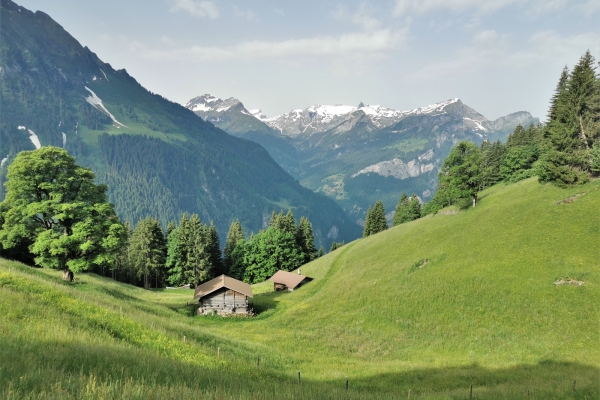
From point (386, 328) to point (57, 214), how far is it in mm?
32711

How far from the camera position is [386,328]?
31.5 m

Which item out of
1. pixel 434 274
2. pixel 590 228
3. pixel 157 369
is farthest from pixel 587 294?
pixel 157 369

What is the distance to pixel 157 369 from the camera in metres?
9.02

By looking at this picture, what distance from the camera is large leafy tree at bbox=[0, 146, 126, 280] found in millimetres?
26359

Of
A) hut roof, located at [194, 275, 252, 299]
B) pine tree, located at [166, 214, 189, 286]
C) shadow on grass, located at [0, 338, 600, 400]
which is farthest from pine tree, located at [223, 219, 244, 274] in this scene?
shadow on grass, located at [0, 338, 600, 400]

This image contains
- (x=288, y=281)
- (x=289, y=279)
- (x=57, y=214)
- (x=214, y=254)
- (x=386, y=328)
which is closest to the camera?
(x=57, y=214)

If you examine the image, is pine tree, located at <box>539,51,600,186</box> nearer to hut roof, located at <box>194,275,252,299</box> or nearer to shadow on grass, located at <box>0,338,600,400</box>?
shadow on grass, located at <box>0,338,600,400</box>

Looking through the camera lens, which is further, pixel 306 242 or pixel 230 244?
pixel 230 244

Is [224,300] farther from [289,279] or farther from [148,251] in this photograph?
[148,251]

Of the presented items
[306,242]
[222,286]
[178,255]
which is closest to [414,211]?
[306,242]

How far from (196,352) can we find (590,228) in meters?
40.2

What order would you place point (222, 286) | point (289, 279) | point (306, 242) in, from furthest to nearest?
point (306, 242)
point (289, 279)
point (222, 286)

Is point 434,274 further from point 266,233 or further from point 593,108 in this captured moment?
point 266,233

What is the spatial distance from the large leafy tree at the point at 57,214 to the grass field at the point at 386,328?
105 inches
